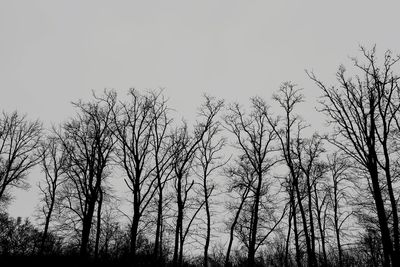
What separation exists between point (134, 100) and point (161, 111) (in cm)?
181

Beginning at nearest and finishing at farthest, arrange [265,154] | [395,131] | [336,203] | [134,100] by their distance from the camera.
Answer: [395,131] → [134,100] → [265,154] → [336,203]

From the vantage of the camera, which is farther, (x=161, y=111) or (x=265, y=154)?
(x=265, y=154)

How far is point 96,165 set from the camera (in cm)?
1906

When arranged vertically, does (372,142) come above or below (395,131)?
below

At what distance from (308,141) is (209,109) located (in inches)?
294

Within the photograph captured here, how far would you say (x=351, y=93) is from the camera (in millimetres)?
14859

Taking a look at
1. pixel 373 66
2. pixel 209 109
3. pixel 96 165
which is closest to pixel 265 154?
pixel 209 109

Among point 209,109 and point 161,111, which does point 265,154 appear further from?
point 161,111

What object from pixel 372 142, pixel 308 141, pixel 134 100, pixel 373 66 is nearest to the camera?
pixel 372 142

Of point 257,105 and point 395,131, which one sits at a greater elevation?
point 257,105

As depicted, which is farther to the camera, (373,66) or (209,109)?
(209,109)

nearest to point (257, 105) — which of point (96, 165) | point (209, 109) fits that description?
point (209, 109)

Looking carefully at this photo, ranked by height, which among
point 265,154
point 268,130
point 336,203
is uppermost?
point 268,130

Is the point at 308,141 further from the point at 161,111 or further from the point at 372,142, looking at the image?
the point at 161,111
